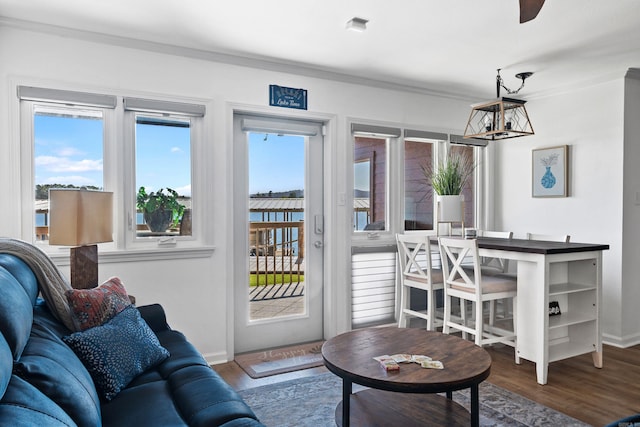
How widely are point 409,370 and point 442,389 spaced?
0.59 ft

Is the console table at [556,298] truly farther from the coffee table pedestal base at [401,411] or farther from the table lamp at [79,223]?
the table lamp at [79,223]

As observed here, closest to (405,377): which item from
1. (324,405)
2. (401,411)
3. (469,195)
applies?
(401,411)

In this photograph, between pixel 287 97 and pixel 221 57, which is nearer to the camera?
pixel 221 57

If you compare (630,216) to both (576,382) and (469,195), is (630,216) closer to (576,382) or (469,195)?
(469,195)

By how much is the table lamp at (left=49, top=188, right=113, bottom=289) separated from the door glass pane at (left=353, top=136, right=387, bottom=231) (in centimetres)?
227

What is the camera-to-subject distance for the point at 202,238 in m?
3.49

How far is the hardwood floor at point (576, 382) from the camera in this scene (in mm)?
2697

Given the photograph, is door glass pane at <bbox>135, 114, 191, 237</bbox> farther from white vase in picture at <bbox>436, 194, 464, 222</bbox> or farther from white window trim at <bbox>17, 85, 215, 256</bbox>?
white vase in picture at <bbox>436, 194, 464, 222</bbox>

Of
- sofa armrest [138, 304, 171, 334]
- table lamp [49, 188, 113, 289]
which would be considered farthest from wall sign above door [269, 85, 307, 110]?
sofa armrest [138, 304, 171, 334]

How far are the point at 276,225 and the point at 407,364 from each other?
2.09 m

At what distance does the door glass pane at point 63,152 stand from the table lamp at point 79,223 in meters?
0.54

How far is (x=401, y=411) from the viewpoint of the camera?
217 cm

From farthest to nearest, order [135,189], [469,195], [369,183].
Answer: [469,195], [369,183], [135,189]

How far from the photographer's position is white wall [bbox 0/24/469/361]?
2844mm
